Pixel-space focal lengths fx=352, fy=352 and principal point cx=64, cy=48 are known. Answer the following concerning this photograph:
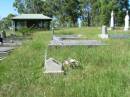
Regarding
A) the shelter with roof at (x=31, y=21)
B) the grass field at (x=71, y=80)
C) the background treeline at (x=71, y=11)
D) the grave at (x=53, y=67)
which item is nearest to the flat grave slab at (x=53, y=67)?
the grave at (x=53, y=67)

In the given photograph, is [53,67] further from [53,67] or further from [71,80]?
[71,80]

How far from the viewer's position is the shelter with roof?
6781 centimetres

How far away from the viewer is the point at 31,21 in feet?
227

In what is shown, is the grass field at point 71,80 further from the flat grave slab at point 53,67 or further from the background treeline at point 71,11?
the background treeline at point 71,11

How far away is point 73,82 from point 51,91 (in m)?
1.16

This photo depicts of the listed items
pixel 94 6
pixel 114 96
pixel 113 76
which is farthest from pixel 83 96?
pixel 94 6

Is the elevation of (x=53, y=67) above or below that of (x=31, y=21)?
above

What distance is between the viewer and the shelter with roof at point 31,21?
222 feet

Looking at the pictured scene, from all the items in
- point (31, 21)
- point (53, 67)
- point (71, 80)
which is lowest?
point (31, 21)

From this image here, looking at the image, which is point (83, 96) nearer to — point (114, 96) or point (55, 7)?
point (114, 96)

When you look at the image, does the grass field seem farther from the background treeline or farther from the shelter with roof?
the background treeline

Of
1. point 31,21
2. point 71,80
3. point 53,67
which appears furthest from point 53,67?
point 31,21

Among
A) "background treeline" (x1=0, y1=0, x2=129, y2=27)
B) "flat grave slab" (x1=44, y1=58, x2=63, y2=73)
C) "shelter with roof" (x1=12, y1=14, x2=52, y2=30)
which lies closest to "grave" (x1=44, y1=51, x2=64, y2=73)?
"flat grave slab" (x1=44, y1=58, x2=63, y2=73)

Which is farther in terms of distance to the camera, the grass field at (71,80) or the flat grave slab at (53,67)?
the flat grave slab at (53,67)
